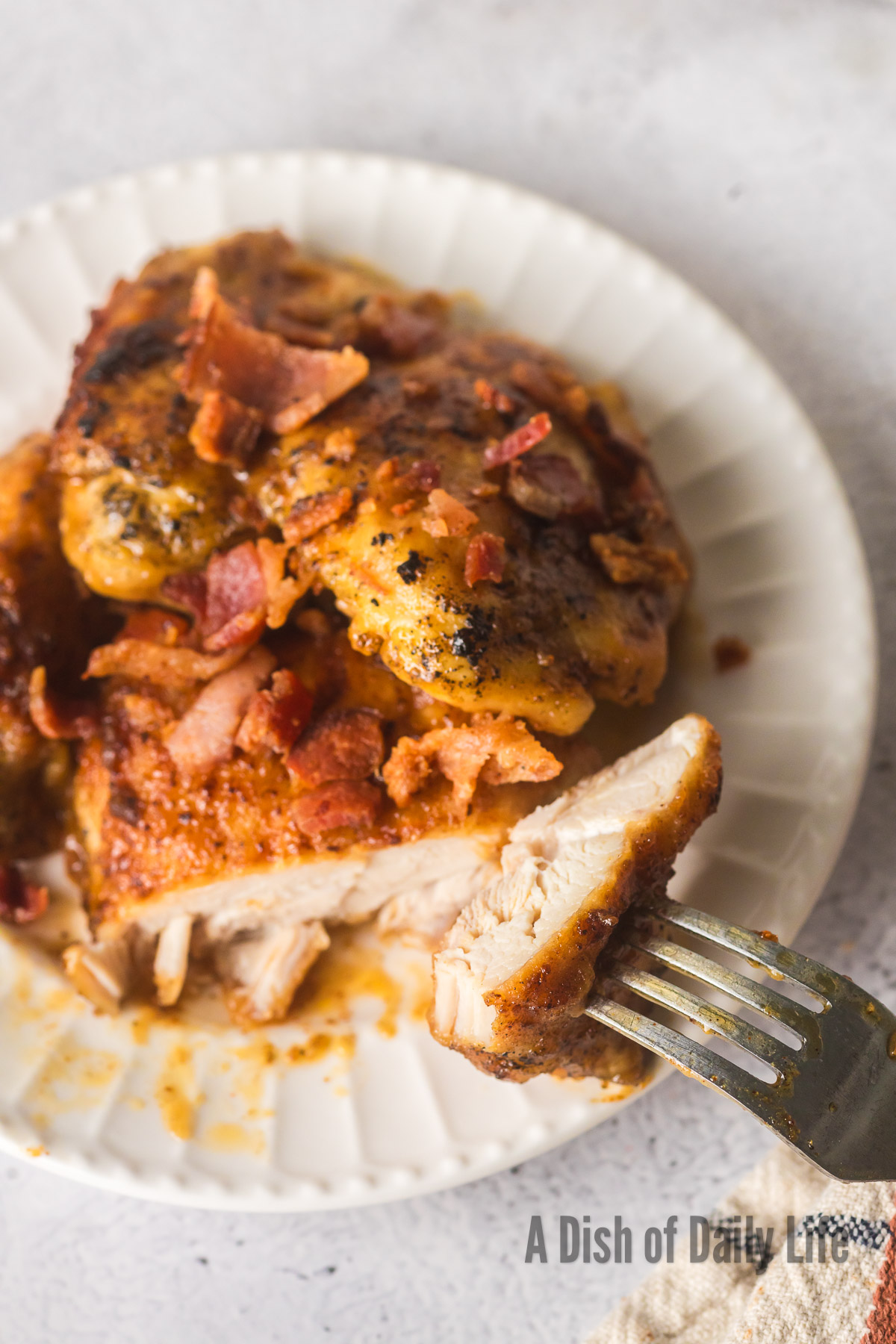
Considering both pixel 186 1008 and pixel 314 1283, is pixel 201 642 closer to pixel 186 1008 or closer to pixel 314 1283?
pixel 186 1008

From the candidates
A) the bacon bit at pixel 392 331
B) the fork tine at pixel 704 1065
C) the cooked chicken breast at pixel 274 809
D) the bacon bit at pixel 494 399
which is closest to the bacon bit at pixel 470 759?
the cooked chicken breast at pixel 274 809


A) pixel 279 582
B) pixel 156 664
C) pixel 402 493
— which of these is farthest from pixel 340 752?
pixel 402 493

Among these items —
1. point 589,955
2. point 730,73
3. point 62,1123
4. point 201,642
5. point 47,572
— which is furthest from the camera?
point 730,73

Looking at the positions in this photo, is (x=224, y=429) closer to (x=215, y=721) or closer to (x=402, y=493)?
(x=402, y=493)

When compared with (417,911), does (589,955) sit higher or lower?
higher

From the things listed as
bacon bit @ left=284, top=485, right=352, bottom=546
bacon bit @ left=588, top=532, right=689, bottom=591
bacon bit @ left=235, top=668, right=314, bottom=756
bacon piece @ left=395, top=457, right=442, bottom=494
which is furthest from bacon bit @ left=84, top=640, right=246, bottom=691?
bacon bit @ left=588, top=532, right=689, bottom=591

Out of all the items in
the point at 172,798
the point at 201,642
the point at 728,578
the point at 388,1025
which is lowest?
the point at 388,1025

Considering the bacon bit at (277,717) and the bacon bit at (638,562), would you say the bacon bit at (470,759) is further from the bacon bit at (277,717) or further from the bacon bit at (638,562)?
the bacon bit at (638,562)

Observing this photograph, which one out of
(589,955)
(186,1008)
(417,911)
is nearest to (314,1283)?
(186,1008)
